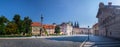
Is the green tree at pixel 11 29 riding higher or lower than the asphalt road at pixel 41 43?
higher

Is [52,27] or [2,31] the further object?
[52,27]

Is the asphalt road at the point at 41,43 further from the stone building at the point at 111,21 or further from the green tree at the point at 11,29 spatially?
the green tree at the point at 11,29

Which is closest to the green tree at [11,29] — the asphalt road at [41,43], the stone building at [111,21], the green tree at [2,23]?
the green tree at [2,23]

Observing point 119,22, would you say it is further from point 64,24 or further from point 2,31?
point 64,24

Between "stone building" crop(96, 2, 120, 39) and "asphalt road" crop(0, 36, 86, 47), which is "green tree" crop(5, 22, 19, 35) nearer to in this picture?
"stone building" crop(96, 2, 120, 39)

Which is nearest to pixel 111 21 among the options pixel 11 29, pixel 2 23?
pixel 11 29

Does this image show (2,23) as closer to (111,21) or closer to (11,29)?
(11,29)

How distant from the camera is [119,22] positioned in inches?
1796

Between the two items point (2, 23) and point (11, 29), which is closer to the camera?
point (11, 29)

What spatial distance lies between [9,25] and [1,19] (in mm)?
4510

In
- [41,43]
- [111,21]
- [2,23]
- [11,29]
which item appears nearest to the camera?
[41,43]

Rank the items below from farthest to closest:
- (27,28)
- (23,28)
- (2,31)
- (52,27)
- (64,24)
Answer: (64,24), (52,27), (27,28), (23,28), (2,31)

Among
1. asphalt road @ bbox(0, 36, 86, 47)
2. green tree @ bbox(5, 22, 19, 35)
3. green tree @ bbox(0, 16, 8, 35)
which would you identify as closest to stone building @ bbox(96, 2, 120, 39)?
asphalt road @ bbox(0, 36, 86, 47)

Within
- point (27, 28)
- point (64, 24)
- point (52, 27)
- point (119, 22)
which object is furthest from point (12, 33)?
point (64, 24)
